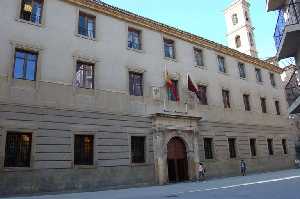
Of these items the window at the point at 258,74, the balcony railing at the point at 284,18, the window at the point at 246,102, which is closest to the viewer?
the balcony railing at the point at 284,18

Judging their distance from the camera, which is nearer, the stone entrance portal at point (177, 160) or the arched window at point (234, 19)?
the stone entrance portal at point (177, 160)

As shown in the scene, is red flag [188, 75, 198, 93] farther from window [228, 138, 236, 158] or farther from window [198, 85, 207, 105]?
window [228, 138, 236, 158]

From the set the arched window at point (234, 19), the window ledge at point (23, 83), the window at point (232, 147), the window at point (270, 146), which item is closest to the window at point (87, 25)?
the window ledge at point (23, 83)

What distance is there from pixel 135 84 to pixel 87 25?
4.65 metres

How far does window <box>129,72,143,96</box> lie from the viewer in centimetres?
1833

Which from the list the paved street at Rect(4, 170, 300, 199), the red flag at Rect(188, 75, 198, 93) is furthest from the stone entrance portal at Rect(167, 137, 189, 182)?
the paved street at Rect(4, 170, 300, 199)

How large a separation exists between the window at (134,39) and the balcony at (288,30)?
904 centimetres

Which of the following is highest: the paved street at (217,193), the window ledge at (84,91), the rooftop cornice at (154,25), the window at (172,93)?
the rooftop cornice at (154,25)

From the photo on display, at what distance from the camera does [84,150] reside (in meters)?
15.5

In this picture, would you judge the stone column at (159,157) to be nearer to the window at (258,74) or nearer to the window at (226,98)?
the window at (226,98)

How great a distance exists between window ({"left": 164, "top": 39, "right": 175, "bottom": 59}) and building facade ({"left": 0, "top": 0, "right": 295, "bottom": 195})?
3.3 inches

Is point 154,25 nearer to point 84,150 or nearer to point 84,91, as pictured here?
point 84,91

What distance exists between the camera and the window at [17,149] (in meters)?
13.2

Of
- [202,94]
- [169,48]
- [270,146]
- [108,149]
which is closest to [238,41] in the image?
[270,146]
